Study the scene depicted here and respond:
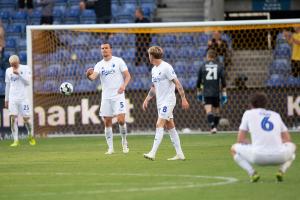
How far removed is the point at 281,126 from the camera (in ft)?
45.2

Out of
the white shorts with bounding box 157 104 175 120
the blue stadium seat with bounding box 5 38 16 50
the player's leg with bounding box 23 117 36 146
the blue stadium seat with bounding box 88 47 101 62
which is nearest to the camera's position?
the white shorts with bounding box 157 104 175 120

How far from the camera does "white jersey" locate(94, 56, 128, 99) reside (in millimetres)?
21547

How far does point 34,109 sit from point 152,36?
450cm

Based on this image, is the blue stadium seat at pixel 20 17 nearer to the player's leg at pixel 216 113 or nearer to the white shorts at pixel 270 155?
the player's leg at pixel 216 113

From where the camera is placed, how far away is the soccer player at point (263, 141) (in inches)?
538

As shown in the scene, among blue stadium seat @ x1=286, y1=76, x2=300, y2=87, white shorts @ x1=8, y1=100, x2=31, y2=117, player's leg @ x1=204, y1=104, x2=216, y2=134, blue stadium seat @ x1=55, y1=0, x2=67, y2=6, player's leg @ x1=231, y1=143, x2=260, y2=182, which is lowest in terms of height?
player's leg @ x1=204, y1=104, x2=216, y2=134

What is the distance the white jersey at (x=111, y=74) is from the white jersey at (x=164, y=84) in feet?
8.10

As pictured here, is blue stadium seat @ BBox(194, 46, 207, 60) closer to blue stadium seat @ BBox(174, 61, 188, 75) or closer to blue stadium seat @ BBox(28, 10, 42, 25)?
blue stadium seat @ BBox(174, 61, 188, 75)

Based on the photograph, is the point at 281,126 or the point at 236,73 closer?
the point at 281,126

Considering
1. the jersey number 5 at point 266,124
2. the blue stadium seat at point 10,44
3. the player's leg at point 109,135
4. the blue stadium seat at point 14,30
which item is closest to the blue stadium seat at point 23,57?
the blue stadium seat at point 10,44

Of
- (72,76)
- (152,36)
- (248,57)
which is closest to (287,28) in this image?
(248,57)

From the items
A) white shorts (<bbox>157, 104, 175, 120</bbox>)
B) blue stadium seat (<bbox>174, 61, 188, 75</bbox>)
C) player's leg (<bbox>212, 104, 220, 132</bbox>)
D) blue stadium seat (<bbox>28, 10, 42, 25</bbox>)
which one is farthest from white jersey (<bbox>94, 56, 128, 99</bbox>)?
blue stadium seat (<bbox>28, 10, 42, 25</bbox>)

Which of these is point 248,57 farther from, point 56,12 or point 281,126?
point 281,126

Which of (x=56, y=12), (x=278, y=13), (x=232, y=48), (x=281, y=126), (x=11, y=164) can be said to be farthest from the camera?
(x=278, y=13)
